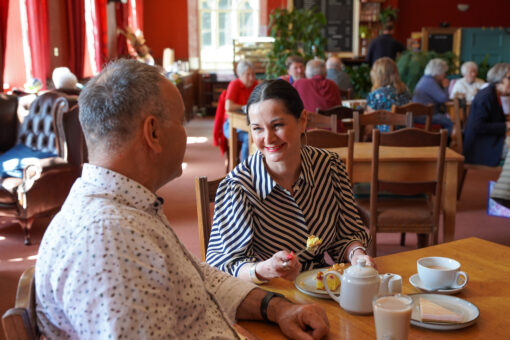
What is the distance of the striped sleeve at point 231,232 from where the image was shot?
1643mm

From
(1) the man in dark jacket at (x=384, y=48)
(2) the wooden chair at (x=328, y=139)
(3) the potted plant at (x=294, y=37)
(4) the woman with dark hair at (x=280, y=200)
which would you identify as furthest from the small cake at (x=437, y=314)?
(1) the man in dark jacket at (x=384, y=48)

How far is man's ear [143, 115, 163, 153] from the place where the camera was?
1.05 m

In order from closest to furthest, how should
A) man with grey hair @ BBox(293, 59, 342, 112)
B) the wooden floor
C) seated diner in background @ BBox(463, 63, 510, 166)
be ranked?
the wooden floor, seated diner in background @ BBox(463, 63, 510, 166), man with grey hair @ BBox(293, 59, 342, 112)

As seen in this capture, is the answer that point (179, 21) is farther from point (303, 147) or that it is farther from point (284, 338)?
point (284, 338)

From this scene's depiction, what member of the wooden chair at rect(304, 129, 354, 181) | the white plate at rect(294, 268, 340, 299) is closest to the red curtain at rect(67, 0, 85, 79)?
the wooden chair at rect(304, 129, 354, 181)

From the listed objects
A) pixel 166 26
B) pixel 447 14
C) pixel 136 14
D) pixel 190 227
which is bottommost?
pixel 190 227

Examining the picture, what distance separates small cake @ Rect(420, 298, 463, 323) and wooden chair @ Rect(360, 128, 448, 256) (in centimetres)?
183

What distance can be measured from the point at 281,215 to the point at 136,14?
1095 centimetres

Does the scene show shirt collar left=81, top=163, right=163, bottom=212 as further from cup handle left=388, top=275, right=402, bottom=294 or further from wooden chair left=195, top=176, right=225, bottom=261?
wooden chair left=195, top=176, right=225, bottom=261

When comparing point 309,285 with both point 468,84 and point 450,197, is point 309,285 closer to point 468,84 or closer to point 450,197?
point 450,197

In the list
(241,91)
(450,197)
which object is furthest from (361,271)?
(241,91)

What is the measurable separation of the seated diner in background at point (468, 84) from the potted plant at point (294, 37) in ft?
6.38

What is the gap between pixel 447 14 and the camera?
1325cm

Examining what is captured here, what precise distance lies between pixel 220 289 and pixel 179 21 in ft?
38.9
